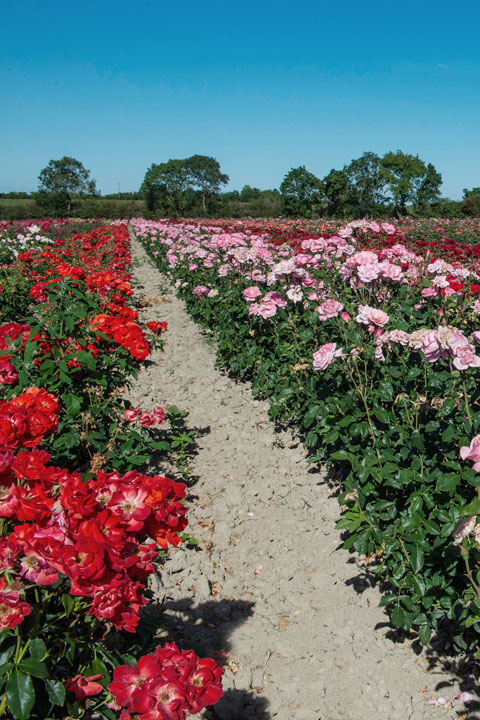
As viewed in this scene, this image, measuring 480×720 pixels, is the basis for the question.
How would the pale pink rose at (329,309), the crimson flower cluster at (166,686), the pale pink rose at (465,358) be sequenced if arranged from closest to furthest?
1. the crimson flower cluster at (166,686)
2. the pale pink rose at (465,358)
3. the pale pink rose at (329,309)

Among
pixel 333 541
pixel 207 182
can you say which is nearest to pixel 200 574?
pixel 333 541

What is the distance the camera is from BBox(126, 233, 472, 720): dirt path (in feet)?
7.02

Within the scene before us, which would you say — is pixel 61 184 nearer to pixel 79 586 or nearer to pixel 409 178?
pixel 409 178

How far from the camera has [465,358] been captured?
1.82m

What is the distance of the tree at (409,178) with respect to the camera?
6278 centimetres

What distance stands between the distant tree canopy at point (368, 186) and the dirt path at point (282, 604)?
180ft

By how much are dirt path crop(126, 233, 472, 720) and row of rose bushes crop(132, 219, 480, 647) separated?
203mm

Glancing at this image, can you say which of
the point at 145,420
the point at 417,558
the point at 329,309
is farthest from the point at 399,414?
the point at 145,420

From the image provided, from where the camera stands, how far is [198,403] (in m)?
5.30

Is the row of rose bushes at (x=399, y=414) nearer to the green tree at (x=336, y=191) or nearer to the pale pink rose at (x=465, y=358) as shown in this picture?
the pale pink rose at (x=465, y=358)

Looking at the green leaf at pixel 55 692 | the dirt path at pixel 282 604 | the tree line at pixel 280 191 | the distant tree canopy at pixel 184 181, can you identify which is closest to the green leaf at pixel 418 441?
the dirt path at pixel 282 604

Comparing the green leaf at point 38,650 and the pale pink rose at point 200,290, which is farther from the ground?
the pale pink rose at point 200,290

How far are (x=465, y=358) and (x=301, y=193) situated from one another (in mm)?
58239

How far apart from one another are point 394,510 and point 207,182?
234 ft
